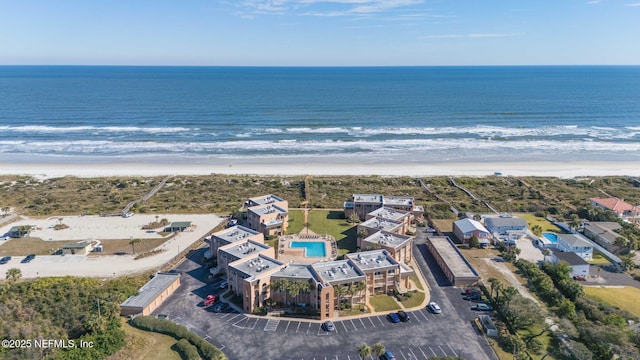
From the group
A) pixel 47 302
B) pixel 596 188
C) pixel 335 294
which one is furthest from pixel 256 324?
pixel 596 188

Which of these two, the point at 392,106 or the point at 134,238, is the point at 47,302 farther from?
the point at 392,106

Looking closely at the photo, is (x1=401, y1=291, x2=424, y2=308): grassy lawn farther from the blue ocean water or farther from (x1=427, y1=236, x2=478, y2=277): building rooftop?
the blue ocean water

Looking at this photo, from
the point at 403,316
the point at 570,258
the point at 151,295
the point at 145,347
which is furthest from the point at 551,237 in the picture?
the point at 145,347

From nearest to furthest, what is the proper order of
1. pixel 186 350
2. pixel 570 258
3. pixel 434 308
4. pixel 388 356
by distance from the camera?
pixel 388 356 < pixel 186 350 < pixel 434 308 < pixel 570 258

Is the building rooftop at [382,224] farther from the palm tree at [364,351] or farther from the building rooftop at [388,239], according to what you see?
the palm tree at [364,351]

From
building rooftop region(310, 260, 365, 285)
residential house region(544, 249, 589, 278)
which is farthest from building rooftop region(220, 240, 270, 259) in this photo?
residential house region(544, 249, 589, 278)

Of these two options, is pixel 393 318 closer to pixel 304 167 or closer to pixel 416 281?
pixel 416 281

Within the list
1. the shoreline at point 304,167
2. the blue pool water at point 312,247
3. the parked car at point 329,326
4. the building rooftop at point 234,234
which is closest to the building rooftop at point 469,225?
the blue pool water at point 312,247
